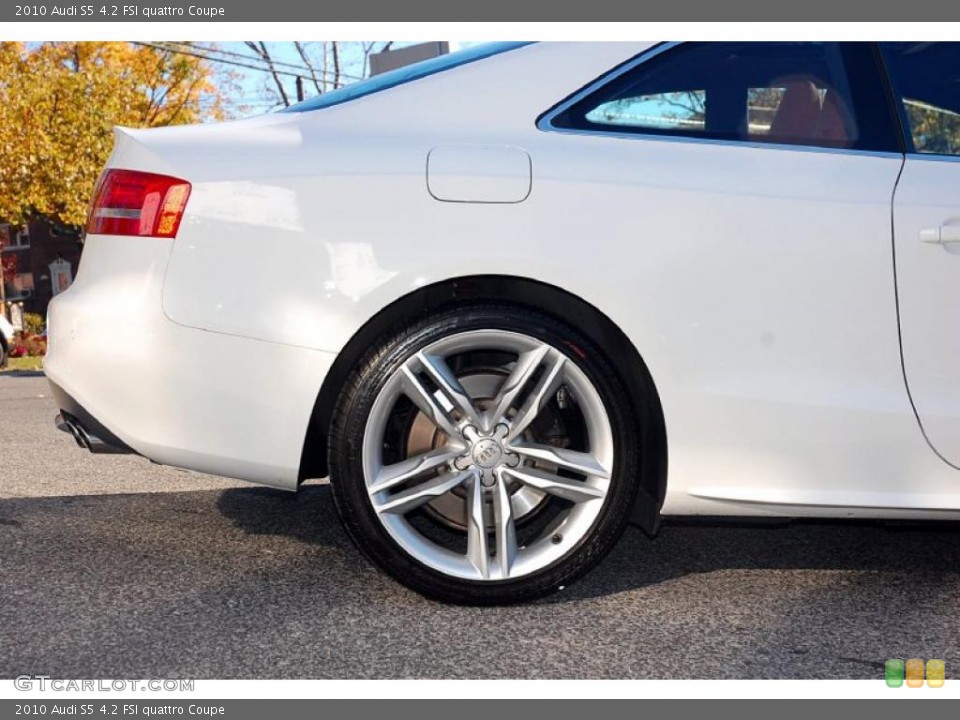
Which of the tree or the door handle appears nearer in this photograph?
the door handle

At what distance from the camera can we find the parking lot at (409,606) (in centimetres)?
267

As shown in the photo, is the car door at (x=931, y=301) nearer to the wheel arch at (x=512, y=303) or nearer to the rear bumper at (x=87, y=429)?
the wheel arch at (x=512, y=303)

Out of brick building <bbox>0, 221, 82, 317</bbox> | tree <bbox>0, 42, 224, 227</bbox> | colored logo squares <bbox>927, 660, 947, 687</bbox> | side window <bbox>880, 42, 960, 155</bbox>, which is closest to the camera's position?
colored logo squares <bbox>927, 660, 947, 687</bbox>

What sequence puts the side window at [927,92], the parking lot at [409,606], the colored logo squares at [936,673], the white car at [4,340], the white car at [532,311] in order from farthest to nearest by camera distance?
the white car at [4,340] → the side window at [927,92] → the white car at [532,311] → the parking lot at [409,606] → the colored logo squares at [936,673]

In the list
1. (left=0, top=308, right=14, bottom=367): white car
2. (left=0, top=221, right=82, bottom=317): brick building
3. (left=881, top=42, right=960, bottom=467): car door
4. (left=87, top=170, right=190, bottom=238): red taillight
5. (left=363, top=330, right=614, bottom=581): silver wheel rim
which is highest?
(left=87, top=170, right=190, bottom=238): red taillight

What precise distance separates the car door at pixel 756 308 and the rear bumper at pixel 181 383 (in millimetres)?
830

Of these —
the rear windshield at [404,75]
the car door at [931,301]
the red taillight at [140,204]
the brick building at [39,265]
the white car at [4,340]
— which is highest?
the rear windshield at [404,75]

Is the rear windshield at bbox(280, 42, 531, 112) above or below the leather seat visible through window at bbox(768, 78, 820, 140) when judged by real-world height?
above

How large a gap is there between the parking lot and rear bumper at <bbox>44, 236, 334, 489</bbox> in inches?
17.1

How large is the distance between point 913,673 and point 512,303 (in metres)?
1.34

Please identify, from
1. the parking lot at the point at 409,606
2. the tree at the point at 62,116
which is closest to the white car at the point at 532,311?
the parking lot at the point at 409,606

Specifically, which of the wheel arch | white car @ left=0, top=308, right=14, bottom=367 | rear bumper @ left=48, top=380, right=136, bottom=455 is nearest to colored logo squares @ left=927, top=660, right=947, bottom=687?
the wheel arch

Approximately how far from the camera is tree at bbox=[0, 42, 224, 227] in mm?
24750

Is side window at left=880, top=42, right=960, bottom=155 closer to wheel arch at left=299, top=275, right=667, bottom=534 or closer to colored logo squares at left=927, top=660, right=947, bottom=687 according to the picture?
wheel arch at left=299, top=275, right=667, bottom=534
